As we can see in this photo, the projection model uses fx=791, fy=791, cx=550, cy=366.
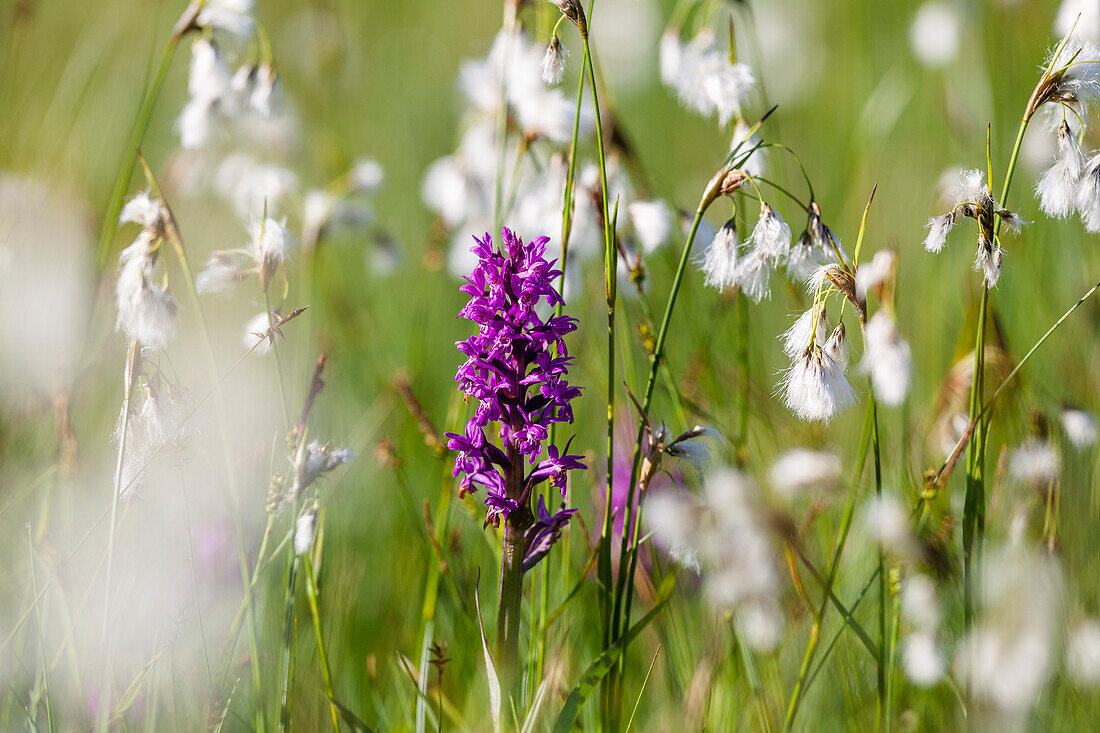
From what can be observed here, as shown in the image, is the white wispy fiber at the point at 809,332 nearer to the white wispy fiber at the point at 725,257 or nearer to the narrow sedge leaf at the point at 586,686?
the white wispy fiber at the point at 725,257

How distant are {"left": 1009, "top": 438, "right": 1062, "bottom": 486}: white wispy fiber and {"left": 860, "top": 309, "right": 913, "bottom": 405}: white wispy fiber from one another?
529 millimetres

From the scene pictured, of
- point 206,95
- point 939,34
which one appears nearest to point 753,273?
point 206,95

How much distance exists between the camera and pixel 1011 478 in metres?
1.80

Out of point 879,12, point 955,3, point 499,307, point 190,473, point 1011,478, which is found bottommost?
point 190,473

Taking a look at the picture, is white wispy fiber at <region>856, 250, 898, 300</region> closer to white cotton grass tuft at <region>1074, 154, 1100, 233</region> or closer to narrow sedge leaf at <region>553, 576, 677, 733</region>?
white cotton grass tuft at <region>1074, 154, 1100, 233</region>

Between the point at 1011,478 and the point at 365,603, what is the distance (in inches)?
62.7

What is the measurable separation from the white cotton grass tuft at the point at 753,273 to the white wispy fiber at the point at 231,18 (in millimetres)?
1294

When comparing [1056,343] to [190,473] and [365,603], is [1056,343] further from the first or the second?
[190,473]

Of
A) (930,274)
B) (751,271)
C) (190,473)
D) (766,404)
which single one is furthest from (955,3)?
(190,473)

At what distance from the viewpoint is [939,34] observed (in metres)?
3.81

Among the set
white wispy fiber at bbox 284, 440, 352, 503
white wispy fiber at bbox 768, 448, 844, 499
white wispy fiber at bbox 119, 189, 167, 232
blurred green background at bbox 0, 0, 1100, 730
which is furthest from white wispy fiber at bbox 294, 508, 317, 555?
white wispy fiber at bbox 768, 448, 844, 499

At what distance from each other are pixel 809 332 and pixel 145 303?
111 centimetres

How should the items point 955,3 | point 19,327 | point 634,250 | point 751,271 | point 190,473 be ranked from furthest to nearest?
point 955,3 → point 19,327 → point 634,250 → point 190,473 → point 751,271

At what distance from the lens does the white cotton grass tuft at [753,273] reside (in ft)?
4.47
